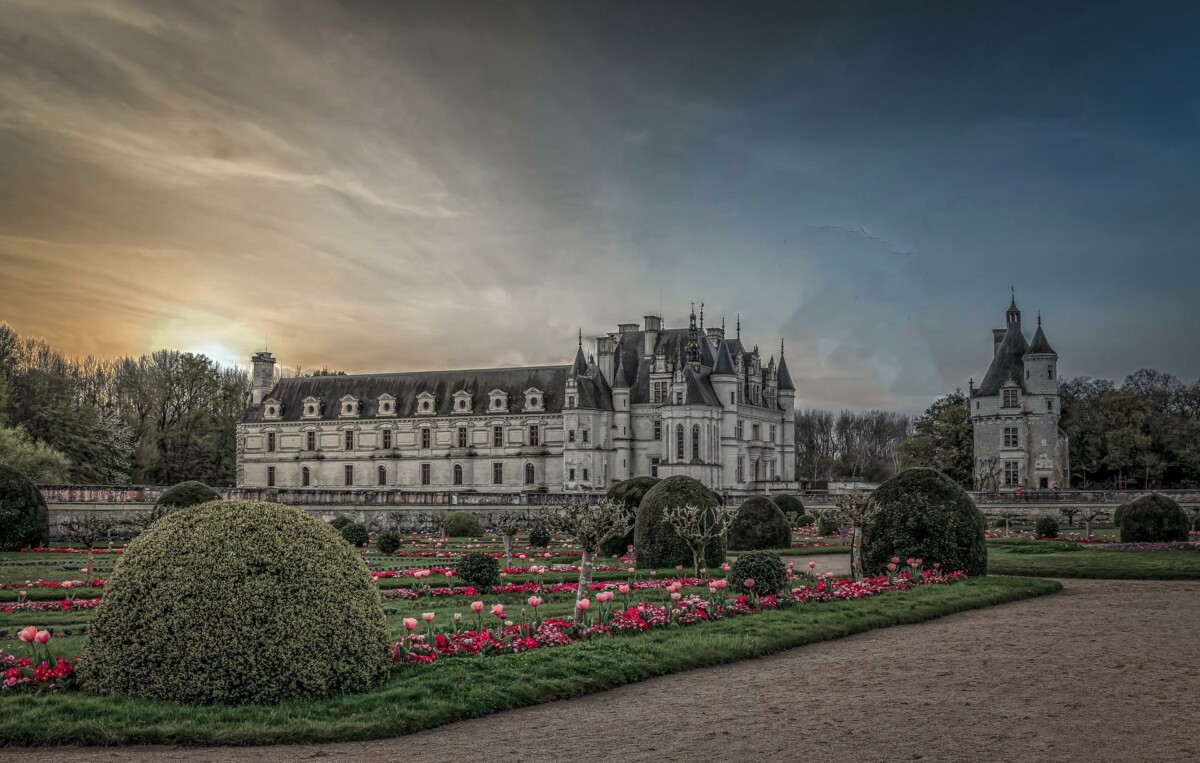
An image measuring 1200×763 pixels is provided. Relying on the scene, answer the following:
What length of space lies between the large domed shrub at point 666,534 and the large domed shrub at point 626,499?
3.63 metres

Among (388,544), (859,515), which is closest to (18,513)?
(388,544)

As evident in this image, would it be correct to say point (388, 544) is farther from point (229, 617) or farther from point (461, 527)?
point (229, 617)

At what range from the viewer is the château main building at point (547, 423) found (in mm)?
61656

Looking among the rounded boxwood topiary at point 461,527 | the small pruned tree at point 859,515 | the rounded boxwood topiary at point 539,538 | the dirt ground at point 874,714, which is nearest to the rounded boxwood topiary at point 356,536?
the rounded boxwood topiary at point 539,538

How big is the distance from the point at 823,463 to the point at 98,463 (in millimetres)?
65904

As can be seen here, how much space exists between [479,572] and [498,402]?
4869 centimetres

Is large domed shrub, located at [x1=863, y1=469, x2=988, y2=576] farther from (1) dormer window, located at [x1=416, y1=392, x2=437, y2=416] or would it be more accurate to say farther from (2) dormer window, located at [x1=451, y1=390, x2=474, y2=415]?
(1) dormer window, located at [x1=416, y1=392, x2=437, y2=416]

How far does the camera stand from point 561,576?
20672 millimetres

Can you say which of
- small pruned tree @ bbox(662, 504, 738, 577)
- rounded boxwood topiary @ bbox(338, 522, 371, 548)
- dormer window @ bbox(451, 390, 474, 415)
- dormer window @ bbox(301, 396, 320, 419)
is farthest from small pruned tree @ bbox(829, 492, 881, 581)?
dormer window @ bbox(301, 396, 320, 419)

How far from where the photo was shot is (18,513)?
2767cm

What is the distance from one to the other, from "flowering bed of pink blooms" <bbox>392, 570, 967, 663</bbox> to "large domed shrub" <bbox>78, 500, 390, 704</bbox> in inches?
46.1

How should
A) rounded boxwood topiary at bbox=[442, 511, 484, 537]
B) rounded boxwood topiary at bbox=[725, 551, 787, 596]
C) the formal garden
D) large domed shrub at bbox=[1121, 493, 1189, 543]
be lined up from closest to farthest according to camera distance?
the formal garden < rounded boxwood topiary at bbox=[725, 551, 787, 596] < large domed shrub at bbox=[1121, 493, 1189, 543] < rounded boxwood topiary at bbox=[442, 511, 484, 537]

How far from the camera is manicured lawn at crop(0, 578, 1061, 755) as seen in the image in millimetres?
8023

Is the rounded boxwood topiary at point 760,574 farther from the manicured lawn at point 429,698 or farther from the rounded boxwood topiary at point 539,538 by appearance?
the rounded boxwood topiary at point 539,538
